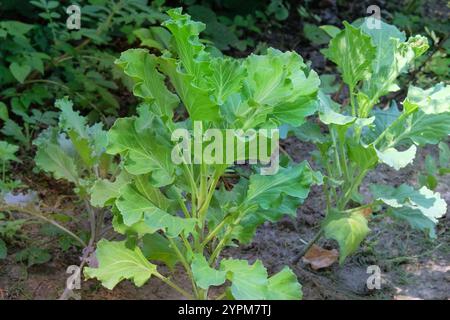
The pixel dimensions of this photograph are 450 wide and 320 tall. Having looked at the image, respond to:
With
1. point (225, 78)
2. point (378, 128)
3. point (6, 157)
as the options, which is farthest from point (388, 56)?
point (6, 157)

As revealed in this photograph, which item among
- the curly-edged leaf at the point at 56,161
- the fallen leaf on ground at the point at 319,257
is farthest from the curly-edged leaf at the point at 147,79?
the fallen leaf on ground at the point at 319,257

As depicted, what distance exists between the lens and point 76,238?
10.3 ft

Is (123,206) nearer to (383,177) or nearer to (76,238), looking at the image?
(76,238)

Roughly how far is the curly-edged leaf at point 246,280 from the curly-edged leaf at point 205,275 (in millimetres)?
51

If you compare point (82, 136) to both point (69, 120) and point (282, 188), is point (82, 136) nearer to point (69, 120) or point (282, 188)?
point (69, 120)

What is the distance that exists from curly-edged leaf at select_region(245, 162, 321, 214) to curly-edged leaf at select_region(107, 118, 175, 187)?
323 millimetres

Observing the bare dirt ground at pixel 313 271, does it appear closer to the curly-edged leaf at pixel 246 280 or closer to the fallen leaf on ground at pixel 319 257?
the fallen leaf on ground at pixel 319 257

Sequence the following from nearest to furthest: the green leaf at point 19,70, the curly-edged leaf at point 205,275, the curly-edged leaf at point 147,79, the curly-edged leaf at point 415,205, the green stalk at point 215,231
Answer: the curly-edged leaf at point 205,275, the curly-edged leaf at point 147,79, the green stalk at point 215,231, the curly-edged leaf at point 415,205, the green leaf at point 19,70

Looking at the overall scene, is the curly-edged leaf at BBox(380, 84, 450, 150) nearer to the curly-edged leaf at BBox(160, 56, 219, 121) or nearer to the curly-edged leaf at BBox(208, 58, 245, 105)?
the curly-edged leaf at BBox(208, 58, 245, 105)

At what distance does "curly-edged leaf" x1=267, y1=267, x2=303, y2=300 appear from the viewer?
246cm

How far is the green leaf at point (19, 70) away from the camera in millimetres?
3889

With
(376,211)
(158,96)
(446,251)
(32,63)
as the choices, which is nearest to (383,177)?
(376,211)

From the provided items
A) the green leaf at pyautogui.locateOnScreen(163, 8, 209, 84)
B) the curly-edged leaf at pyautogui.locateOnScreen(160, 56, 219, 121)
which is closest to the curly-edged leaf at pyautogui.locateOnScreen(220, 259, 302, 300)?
the curly-edged leaf at pyautogui.locateOnScreen(160, 56, 219, 121)

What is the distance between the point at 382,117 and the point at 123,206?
1.32 m
